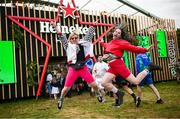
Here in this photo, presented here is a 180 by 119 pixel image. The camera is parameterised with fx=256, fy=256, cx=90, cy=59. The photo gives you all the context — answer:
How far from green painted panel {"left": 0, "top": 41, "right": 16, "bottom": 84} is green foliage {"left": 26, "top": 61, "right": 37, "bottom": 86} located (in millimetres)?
674

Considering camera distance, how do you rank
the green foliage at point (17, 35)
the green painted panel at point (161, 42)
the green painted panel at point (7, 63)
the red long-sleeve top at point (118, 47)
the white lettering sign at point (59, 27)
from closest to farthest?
the red long-sleeve top at point (118, 47), the green painted panel at point (7, 63), the green foliage at point (17, 35), the white lettering sign at point (59, 27), the green painted panel at point (161, 42)

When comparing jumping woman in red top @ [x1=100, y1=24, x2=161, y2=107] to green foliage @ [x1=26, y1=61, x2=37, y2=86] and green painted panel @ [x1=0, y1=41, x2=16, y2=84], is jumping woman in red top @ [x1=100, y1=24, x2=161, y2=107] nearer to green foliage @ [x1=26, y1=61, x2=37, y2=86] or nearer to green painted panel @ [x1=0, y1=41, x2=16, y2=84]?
green foliage @ [x1=26, y1=61, x2=37, y2=86]

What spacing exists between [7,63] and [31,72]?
115 cm

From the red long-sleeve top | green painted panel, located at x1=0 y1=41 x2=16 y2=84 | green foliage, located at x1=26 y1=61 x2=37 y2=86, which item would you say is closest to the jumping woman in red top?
the red long-sleeve top

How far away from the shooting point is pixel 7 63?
11422 mm

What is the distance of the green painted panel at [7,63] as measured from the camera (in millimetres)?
11273

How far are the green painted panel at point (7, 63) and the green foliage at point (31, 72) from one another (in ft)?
2.21

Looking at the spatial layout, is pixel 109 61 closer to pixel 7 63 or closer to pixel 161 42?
pixel 7 63

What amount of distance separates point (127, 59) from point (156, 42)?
311 centimetres

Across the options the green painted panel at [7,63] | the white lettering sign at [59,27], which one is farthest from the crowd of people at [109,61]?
the white lettering sign at [59,27]

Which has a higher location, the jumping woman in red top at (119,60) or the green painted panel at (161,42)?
the green painted panel at (161,42)

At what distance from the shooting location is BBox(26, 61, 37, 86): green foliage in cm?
Answer: 1180

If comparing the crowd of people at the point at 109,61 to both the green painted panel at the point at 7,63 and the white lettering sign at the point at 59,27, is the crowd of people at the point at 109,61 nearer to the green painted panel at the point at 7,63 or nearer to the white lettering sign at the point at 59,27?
the green painted panel at the point at 7,63

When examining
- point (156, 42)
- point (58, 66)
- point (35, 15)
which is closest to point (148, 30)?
point (156, 42)
